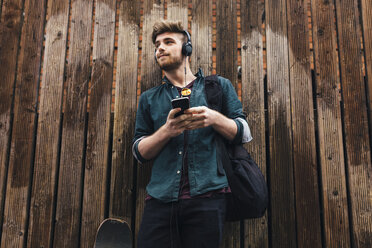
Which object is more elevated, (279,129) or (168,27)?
(168,27)

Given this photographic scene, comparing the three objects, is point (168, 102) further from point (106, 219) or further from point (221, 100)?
point (106, 219)

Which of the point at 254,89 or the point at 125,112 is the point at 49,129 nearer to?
the point at 125,112

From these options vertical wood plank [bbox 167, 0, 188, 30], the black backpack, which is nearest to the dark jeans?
the black backpack

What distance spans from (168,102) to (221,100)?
0.43m

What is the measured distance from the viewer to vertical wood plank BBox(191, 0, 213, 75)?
266 cm

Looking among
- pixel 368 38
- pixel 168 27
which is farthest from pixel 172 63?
pixel 368 38

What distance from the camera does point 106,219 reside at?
237cm

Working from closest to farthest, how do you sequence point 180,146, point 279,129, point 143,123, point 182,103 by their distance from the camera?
point 182,103, point 180,146, point 143,123, point 279,129

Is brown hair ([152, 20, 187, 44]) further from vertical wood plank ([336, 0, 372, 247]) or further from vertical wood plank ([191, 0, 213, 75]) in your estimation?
vertical wood plank ([336, 0, 372, 247])

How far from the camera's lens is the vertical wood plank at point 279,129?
2445 millimetres

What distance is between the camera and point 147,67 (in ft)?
8.79

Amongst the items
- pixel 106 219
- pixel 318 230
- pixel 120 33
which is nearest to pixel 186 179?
pixel 106 219

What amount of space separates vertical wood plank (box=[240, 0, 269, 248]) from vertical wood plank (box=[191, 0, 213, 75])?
1.11ft

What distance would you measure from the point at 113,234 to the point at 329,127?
222 centimetres
